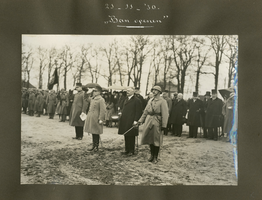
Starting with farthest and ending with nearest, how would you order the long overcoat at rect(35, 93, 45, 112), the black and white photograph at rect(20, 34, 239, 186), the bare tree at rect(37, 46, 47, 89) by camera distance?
the bare tree at rect(37, 46, 47, 89) → the black and white photograph at rect(20, 34, 239, 186) → the long overcoat at rect(35, 93, 45, 112)

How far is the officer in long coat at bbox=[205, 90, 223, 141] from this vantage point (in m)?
3.23

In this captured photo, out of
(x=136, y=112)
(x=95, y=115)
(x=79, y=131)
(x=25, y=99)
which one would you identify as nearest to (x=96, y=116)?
(x=95, y=115)

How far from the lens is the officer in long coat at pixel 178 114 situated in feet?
10.8

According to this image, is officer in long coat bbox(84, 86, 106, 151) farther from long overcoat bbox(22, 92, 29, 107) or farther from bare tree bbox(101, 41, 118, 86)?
long overcoat bbox(22, 92, 29, 107)

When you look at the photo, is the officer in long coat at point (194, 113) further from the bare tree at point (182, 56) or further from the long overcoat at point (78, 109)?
the long overcoat at point (78, 109)

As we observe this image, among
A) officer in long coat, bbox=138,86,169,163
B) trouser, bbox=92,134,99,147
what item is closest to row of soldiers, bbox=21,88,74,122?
trouser, bbox=92,134,99,147

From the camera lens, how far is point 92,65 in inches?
130

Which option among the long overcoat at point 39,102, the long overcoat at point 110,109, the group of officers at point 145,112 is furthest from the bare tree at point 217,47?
the long overcoat at point 39,102

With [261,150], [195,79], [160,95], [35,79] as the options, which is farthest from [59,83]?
[261,150]

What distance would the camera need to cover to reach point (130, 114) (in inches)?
134

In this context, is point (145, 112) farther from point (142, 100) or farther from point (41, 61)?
point (41, 61)

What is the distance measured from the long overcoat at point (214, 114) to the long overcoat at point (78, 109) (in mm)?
2104

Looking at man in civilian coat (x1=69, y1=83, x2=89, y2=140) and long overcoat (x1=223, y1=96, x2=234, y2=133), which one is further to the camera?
man in civilian coat (x1=69, y1=83, x2=89, y2=140)
